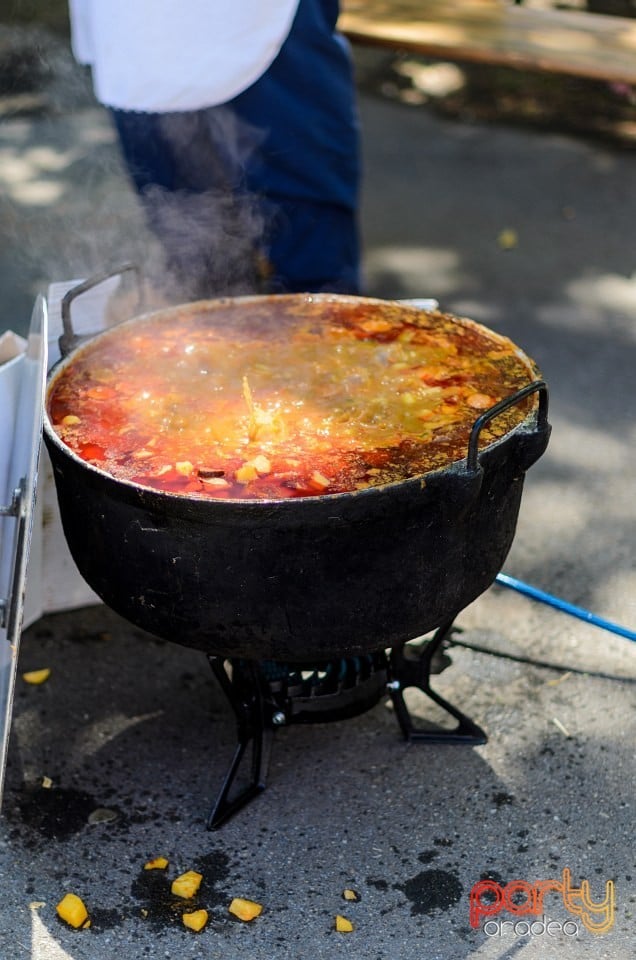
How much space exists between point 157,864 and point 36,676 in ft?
3.16

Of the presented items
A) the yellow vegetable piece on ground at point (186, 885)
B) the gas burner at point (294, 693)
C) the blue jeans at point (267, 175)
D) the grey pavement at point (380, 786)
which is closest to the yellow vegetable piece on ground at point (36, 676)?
the grey pavement at point (380, 786)

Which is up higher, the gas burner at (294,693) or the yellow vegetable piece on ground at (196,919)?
the gas burner at (294,693)

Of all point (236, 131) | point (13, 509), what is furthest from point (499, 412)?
point (236, 131)

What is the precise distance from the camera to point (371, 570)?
2.62 meters

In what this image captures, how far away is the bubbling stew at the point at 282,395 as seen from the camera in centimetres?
268

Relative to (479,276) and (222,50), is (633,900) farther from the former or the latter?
(479,276)

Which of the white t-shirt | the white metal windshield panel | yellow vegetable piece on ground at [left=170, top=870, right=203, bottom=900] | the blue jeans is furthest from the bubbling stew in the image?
the blue jeans

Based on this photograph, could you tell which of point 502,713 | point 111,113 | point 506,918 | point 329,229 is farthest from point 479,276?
point 506,918

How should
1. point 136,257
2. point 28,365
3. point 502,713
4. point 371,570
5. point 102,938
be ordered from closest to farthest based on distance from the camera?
point 371,570 < point 102,938 < point 28,365 < point 502,713 < point 136,257

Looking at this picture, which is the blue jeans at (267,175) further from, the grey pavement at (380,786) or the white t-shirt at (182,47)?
the grey pavement at (380,786)

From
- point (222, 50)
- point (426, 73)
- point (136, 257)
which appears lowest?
point (426, 73)

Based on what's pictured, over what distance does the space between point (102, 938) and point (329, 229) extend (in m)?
3.09

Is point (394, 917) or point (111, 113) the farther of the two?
point (111, 113)

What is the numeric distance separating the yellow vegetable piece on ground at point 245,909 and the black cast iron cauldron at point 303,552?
0.64 m
